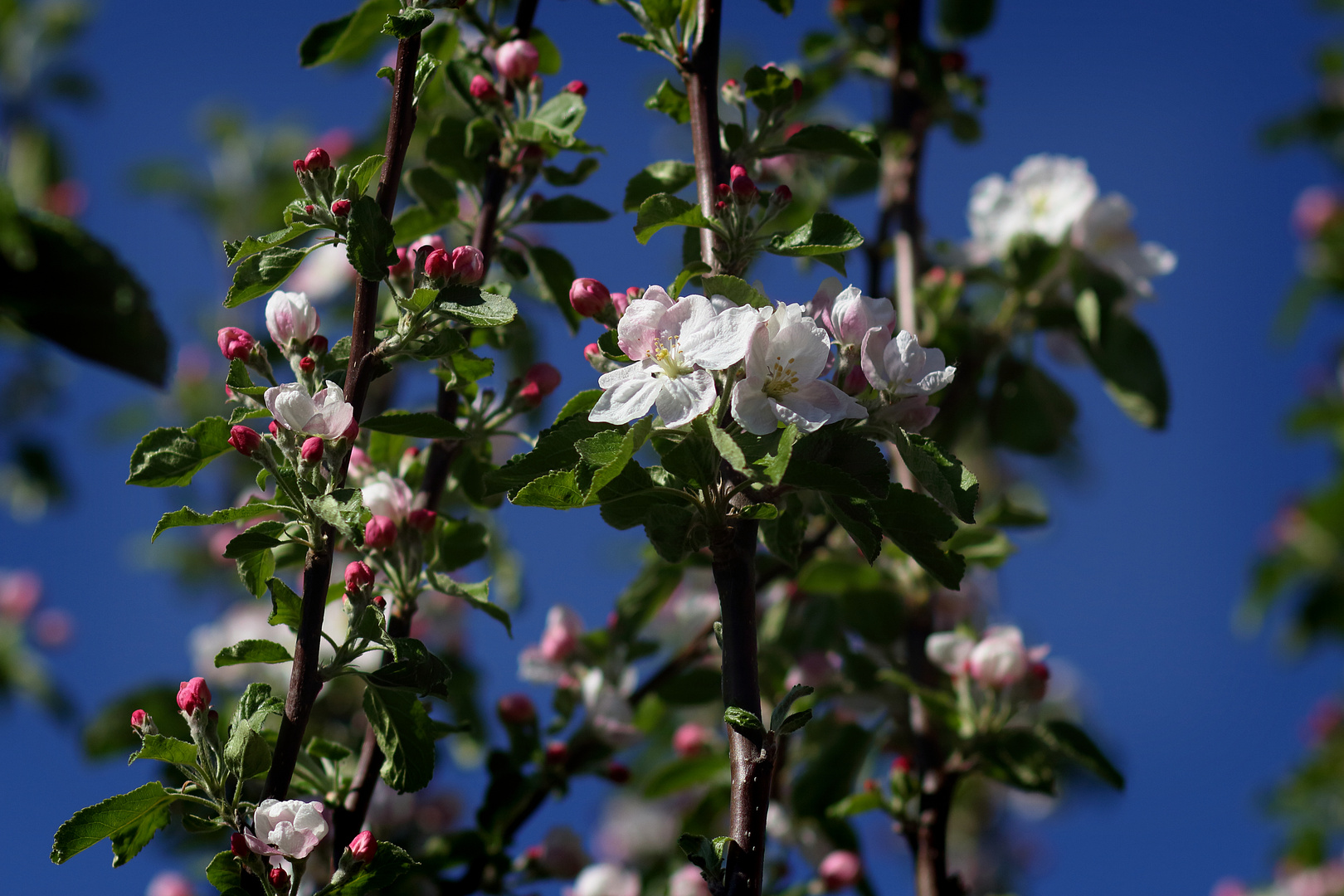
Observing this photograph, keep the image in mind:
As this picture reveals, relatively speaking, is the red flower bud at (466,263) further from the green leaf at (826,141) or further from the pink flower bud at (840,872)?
the pink flower bud at (840,872)

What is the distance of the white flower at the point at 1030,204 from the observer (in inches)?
88.2

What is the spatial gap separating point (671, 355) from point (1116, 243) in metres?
1.51

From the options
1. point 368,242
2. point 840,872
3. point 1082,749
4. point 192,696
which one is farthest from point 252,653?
point 1082,749

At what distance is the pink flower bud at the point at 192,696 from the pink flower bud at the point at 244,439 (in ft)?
0.70

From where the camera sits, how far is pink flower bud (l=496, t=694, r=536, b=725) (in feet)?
5.50

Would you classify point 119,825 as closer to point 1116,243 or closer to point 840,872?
point 840,872

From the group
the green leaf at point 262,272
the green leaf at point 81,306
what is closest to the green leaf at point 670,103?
the green leaf at point 262,272

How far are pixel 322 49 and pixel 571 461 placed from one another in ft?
2.61

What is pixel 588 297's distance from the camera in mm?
1195

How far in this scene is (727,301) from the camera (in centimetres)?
107

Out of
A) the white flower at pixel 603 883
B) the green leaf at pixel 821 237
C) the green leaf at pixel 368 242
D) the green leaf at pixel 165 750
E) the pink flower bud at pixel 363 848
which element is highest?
the green leaf at pixel 821 237

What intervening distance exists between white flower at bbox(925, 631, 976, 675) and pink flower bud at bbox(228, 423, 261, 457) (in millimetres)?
1139

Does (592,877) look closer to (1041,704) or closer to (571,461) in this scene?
(1041,704)

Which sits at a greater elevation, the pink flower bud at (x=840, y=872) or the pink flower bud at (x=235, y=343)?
the pink flower bud at (x=235, y=343)
